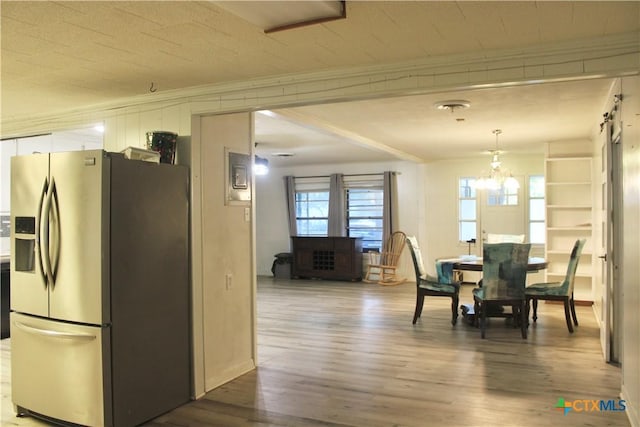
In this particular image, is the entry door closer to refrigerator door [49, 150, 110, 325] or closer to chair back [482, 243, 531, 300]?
chair back [482, 243, 531, 300]

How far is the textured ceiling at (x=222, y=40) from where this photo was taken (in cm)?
222

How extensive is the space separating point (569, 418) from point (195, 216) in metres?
2.81

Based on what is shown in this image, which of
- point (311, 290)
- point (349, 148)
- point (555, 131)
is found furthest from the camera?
point (311, 290)

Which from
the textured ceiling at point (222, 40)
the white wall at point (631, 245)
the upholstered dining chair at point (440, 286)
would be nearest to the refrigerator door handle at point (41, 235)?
the textured ceiling at point (222, 40)

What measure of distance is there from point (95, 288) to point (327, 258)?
7.00m

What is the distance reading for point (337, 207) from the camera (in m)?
10.1

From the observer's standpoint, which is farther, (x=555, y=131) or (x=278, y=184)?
(x=278, y=184)

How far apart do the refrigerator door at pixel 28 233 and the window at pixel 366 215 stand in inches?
281

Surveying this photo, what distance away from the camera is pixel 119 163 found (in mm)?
2992

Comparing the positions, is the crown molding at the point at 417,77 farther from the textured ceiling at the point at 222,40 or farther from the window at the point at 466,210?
the window at the point at 466,210

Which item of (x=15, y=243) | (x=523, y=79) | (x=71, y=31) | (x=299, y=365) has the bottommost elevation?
(x=299, y=365)

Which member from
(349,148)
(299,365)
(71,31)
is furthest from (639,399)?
(349,148)

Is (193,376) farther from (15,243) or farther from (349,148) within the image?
(349,148)

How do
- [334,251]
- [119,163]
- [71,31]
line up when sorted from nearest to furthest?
[71,31] < [119,163] < [334,251]
